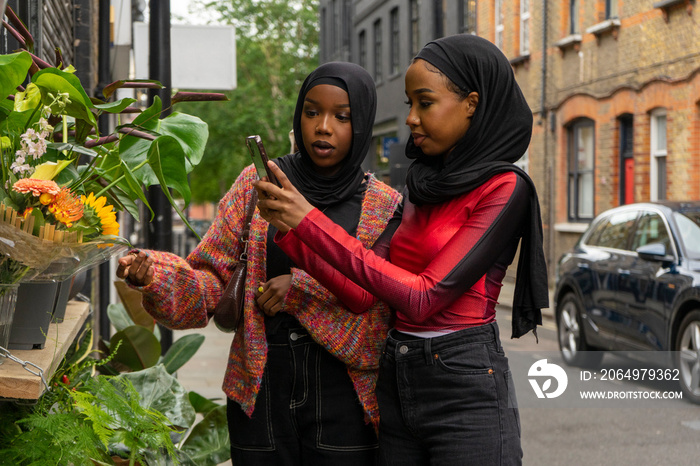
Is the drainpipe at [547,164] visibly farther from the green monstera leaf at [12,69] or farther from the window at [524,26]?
the green monstera leaf at [12,69]


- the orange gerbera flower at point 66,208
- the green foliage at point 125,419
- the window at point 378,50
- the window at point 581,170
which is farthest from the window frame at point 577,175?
the orange gerbera flower at point 66,208

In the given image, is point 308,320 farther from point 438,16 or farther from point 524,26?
point 524,26

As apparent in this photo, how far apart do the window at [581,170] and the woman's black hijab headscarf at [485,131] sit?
17763mm

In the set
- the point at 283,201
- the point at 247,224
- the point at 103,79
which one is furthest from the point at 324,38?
the point at 283,201

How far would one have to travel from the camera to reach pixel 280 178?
1.93 metres

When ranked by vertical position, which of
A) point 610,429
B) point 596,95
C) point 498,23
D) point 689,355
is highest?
point 498,23

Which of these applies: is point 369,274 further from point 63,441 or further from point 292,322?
point 63,441

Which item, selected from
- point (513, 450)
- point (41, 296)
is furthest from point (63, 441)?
point (513, 450)

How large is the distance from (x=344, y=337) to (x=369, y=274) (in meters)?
0.44

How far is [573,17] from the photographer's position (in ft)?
63.5

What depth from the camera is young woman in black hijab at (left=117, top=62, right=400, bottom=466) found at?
236cm

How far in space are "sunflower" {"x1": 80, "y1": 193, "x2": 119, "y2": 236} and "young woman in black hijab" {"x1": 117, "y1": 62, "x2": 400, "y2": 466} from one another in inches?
19.7

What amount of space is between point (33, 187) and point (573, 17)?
19047 mm

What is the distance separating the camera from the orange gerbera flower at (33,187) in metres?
1.60
